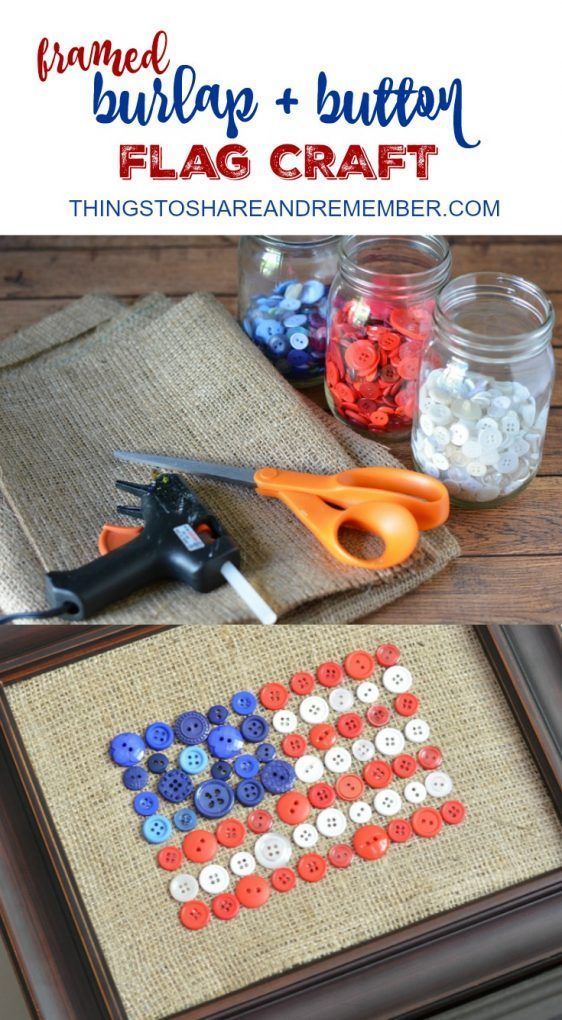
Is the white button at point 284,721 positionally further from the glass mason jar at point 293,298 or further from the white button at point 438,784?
the glass mason jar at point 293,298

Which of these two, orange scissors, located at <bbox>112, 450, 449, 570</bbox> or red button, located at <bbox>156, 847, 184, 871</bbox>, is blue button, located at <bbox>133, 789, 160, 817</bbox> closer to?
red button, located at <bbox>156, 847, 184, 871</bbox>

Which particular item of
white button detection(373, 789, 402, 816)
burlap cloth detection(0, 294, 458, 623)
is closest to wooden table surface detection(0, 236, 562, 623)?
burlap cloth detection(0, 294, 458, 623)

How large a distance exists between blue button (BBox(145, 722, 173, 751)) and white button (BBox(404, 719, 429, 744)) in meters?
0.14

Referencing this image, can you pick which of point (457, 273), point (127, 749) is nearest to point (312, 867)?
point (127, 749)

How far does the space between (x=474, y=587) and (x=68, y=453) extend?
0.30 metres

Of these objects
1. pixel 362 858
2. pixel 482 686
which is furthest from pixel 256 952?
pixel 482 686

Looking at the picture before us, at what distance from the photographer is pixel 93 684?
648 mm


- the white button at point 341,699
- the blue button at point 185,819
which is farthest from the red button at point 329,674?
the blue button at point 185,819

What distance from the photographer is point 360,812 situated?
649 millimetres

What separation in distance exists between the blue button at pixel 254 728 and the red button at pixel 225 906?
0.09 m

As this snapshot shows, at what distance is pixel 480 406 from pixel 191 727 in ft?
0.94

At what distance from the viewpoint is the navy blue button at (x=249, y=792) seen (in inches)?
25.3

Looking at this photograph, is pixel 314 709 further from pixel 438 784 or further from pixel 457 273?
pixel 457 273

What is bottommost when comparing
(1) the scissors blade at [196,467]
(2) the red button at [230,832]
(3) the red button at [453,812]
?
(3) the red button at [453,812]
